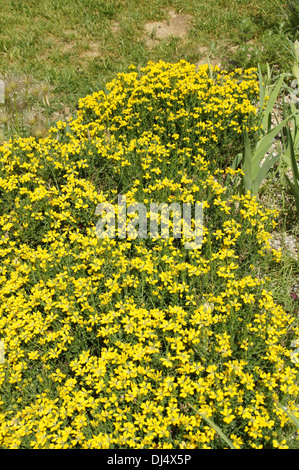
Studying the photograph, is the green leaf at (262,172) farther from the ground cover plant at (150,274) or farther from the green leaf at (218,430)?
the green leaf at (218,430)

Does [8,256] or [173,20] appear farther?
[173,20]

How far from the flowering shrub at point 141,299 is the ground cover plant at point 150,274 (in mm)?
17

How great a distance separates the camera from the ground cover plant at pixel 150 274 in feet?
9.05

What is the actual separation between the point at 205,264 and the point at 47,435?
1.79 metres

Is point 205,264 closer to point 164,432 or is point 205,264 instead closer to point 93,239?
point 93,239

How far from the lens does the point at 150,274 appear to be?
3465 millimetres

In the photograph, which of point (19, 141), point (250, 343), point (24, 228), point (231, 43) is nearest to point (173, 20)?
point (231, 43)

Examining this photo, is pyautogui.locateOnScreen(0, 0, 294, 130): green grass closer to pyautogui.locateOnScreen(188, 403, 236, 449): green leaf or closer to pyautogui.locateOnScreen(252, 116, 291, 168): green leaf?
A: pyautogui.locateOnScreen(252, 116, 291, 168): green leaf

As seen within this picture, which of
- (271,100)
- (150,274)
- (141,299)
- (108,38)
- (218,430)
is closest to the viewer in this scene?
(218,430)

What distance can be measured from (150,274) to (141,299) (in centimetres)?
24

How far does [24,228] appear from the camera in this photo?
4.13 meters

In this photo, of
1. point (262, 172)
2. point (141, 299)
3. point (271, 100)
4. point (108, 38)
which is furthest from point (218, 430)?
point (108, 38)

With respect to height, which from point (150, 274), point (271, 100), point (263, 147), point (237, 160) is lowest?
point (150, 274)

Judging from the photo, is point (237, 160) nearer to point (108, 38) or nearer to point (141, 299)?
point (141, 299)
